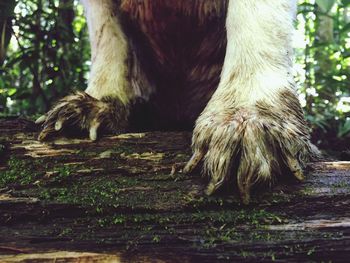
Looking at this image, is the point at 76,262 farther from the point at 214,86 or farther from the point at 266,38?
the point at 214,86

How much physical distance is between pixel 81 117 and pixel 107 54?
67cm

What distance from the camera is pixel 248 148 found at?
1.62 m

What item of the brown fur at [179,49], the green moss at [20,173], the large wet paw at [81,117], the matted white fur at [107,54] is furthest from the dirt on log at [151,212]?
the brown fur at [179,49]

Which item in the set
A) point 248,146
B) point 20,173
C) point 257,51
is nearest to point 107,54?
point 257,51

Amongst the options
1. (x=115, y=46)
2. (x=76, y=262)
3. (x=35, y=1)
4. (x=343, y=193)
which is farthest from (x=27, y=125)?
(x=35, y=1)

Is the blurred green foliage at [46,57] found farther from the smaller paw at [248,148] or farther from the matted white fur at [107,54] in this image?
the smaller paw at [248,148]

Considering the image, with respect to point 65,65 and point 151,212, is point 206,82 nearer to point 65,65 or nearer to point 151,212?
point 151,212

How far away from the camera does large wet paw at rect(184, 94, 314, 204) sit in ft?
5.09

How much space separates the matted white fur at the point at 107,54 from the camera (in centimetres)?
263

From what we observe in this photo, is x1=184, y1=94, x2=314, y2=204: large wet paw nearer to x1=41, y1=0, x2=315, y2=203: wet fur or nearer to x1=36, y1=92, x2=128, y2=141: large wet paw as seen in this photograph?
x1=41, y1=0, x2=315, y2=203: wet fur

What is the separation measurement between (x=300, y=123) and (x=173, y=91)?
1155mm

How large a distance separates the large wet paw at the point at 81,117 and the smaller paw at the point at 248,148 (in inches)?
22.7

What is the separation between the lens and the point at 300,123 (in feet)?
6.24

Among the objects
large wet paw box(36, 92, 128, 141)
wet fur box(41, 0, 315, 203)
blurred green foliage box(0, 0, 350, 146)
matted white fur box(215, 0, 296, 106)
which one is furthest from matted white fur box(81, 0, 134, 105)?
blurred green foliage box(0, 0, 350, 146)
